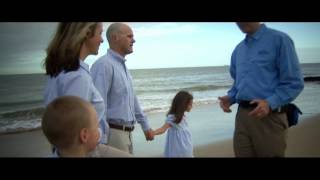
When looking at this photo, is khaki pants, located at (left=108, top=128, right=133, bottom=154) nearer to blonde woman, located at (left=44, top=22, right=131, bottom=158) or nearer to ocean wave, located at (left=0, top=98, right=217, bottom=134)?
blonde woman, located at (left=44, top=22, right=131, bottom=158)

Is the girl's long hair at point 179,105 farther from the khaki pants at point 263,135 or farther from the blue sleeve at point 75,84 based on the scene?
the blue sleeve at point 75,84

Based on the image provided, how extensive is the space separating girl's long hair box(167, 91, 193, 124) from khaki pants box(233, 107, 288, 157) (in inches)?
34.8

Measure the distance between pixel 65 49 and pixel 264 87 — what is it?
0.90 meters

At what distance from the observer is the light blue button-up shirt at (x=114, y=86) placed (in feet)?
6.74

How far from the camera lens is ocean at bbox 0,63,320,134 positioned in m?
3.82

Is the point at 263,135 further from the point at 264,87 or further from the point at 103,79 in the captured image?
the point at 103,79

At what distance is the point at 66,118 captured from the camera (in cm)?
121

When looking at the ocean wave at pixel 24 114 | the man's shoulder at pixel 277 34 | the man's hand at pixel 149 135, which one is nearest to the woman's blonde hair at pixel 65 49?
the man's hand at pixel 149 135

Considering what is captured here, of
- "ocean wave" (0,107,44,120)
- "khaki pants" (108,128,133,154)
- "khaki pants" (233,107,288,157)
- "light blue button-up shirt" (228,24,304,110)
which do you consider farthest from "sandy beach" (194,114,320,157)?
"ocean wave" (0,107,44,120)

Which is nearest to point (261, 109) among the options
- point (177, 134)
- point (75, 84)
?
point (75, 84)

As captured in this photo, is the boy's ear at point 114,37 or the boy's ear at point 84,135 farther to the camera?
the boy's ear at point 114,37

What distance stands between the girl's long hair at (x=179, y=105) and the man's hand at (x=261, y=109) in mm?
1006
